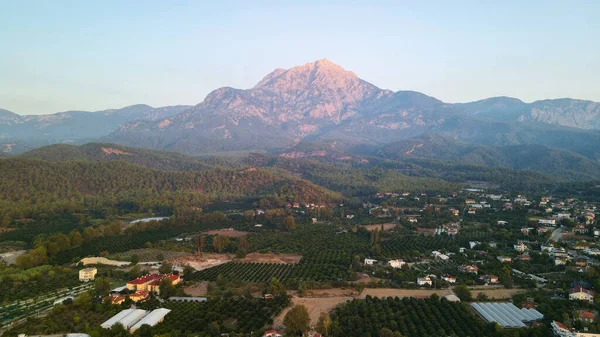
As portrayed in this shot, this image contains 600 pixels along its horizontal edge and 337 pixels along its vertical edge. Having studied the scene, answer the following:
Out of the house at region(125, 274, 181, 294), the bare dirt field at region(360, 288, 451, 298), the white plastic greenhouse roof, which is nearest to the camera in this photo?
the white plastic greenhouse roof

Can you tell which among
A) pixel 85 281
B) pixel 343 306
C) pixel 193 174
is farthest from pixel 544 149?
pixel 85 281

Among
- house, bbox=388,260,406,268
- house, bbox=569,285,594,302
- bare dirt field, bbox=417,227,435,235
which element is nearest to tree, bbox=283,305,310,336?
house, bbox=388,260,406,268

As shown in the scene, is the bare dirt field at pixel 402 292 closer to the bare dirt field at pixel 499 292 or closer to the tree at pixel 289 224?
the bare dirt field at pixel 499 292

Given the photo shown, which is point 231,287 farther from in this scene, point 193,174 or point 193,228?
point 193,174

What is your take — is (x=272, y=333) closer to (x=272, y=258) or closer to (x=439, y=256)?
(x=272, y=258)

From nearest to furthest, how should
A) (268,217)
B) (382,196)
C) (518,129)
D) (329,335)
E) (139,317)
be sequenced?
1. (329,335)
2. (139,317)
3. (268,217)
4. (382,196)
5. (518,129)

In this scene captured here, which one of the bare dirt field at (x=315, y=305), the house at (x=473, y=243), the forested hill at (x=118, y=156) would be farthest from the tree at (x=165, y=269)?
the forested hill at (x=118, y=156)

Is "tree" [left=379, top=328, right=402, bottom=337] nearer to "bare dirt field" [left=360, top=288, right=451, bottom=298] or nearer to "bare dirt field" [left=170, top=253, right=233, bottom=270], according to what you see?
"bare dirt field" [left=360, top=288, right=451, bottom=298]
